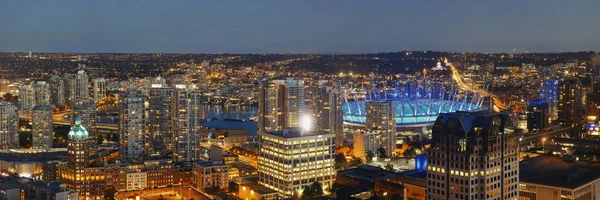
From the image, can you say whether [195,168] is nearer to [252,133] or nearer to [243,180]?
[243,180]

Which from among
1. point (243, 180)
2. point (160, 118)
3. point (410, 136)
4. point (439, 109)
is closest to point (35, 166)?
point (160, 118)

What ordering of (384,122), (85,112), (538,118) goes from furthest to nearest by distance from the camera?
(85,112) < (538,118) < (384,122)

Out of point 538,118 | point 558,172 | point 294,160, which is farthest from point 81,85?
point 558,172

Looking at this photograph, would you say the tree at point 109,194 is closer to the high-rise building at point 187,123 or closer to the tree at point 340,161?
the high-rise building at point 187,123

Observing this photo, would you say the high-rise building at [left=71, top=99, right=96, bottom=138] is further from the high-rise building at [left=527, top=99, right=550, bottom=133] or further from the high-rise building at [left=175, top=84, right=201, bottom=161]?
the high-rise building at [left=527, top=99, right=550, bottom=133]

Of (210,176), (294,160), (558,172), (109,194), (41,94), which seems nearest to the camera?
(558,172)

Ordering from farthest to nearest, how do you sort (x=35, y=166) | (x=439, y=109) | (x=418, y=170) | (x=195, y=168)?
(x=439, y=109) → (x=35, y=166) → (x=195, y=168) → (x=418, y=170)

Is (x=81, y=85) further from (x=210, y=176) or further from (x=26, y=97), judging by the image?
(x=210, y=176)
